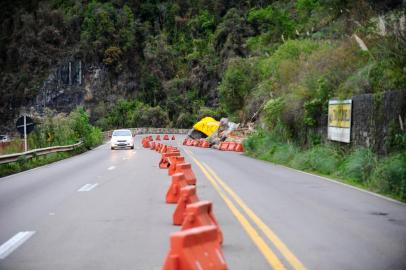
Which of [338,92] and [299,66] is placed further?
[299,66]

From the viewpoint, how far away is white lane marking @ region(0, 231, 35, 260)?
6891mm

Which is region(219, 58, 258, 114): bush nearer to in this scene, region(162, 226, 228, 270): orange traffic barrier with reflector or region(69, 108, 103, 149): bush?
region(69, 108, 103, 149): bush

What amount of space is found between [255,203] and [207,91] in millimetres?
96850

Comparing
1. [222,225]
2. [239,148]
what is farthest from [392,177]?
[239,148]

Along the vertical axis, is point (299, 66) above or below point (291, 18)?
below

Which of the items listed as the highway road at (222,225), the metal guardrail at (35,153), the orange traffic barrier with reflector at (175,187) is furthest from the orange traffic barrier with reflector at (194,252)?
the metal guardrail at (35,153)

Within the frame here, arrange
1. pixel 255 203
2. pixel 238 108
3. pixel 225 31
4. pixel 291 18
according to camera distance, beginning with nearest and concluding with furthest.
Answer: pixel 255 203 < pixel 238 108 < pixel 291 18 < pixel 225 31

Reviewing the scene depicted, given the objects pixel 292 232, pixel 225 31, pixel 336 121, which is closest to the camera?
pixel 292 232

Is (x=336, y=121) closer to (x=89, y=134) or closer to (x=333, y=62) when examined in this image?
(x=333, y=62)

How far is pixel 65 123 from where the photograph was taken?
38.6 metres

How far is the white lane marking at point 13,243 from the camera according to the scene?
22.6 ft

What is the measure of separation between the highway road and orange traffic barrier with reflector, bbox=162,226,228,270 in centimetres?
136

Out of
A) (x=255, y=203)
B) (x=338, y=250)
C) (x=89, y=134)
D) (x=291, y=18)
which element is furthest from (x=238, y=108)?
(x=338, y=250)

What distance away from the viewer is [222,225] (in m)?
8.69
